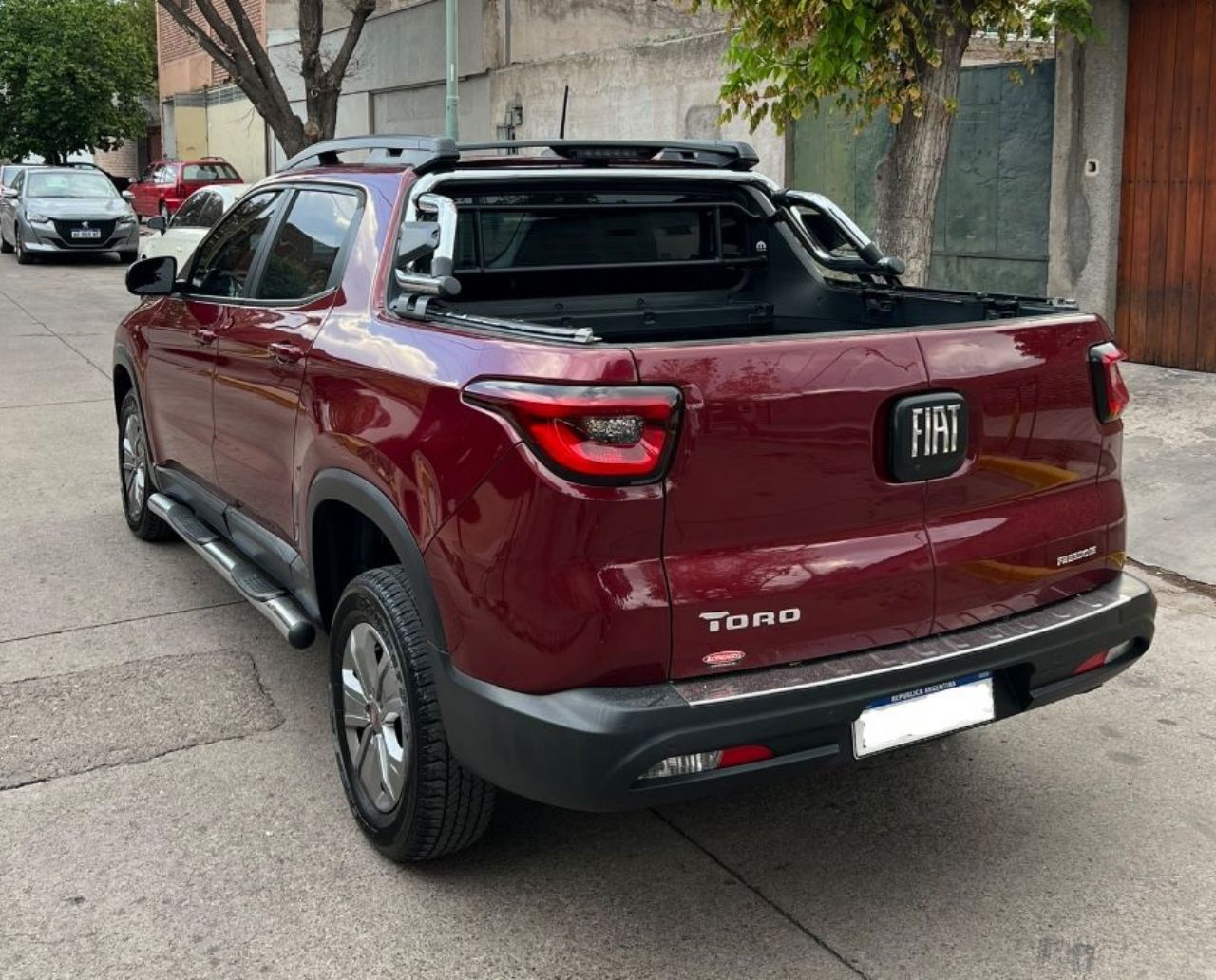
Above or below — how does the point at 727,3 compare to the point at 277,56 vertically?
below

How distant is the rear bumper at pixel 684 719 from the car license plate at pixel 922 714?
4cm

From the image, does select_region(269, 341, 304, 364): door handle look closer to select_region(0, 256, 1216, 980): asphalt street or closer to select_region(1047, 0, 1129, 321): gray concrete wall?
select_region(0, 256, 1216, 980): asphalt street

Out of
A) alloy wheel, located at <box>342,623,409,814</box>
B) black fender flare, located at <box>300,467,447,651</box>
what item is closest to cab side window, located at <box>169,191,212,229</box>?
black fender flare, located at <box>300,467,447,651</box>

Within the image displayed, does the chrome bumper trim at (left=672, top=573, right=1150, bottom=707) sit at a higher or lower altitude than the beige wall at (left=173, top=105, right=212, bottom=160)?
lower

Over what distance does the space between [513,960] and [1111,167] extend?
8364mm

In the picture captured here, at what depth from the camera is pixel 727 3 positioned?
7.41 m

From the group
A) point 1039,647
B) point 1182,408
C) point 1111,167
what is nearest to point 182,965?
point 1039,647

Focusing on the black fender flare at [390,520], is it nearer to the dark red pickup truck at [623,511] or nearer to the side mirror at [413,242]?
the dark red pickup truck at [623,511]

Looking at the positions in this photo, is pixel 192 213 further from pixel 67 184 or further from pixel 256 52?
pixel 67 184

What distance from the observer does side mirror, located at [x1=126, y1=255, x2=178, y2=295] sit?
534 centimetres

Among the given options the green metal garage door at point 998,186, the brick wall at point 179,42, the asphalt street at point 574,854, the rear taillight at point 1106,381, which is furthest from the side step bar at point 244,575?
the brick wall at point 179,42

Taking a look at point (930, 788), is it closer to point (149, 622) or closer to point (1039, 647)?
point (1039, 647)

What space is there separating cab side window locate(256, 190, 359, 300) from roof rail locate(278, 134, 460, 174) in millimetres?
184

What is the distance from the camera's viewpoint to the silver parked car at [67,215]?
23.1 metres
